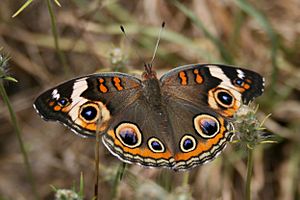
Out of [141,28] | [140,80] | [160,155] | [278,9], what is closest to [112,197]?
[160,155]

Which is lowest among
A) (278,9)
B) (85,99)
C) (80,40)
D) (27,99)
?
(85,99)

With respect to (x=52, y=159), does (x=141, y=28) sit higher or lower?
higher

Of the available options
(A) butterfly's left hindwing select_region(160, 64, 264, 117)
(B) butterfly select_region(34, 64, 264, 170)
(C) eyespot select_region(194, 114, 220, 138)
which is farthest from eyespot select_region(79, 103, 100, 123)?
(C) eyespot select_region(194, 114, 220, 138)

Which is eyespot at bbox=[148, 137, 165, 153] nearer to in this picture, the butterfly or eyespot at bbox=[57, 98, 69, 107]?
the butterfly

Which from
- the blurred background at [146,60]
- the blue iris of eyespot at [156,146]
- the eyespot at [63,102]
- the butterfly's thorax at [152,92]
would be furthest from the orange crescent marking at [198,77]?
the blurred background at [146,60]

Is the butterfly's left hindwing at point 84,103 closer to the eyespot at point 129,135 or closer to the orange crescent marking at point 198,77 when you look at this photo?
the eyespot at point 129,135

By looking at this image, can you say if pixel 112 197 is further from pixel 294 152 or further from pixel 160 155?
pixel 294 152
